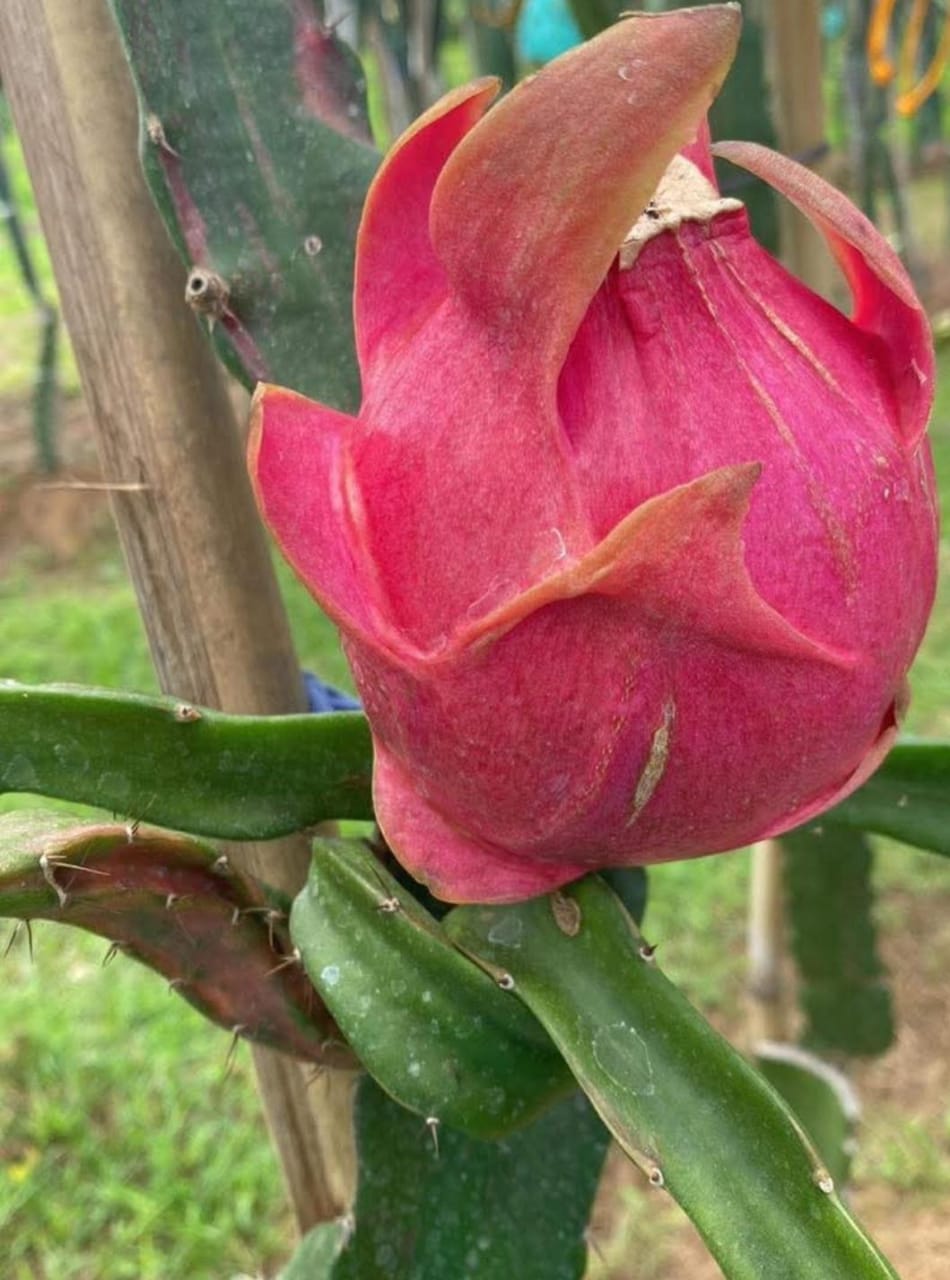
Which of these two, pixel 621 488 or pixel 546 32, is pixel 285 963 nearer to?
pixel 621 488

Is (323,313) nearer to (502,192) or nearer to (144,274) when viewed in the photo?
(144,274)

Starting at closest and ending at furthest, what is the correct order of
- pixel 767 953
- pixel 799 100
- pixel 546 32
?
pixel 799 100 < pixel 767 953 < pixel 546 32

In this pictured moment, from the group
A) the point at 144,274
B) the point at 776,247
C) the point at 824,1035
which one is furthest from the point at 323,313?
the point at 824,1035

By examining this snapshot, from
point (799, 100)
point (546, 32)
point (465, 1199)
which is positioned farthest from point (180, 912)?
point (546, 32)

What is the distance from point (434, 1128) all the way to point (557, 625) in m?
0.23

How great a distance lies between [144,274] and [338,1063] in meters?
0.32

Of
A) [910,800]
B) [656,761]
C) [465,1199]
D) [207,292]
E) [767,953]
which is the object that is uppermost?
[207,292]

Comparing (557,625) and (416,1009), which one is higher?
(557,625)

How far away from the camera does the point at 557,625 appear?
1.13 ft

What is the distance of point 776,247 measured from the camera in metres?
0.95

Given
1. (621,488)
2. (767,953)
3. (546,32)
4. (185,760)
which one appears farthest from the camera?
(546,32)

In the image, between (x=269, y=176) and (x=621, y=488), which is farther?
(x=269, y=176)

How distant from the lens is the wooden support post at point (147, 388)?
20.9 inches

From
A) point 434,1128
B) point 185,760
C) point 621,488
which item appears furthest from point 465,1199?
point 621,488
